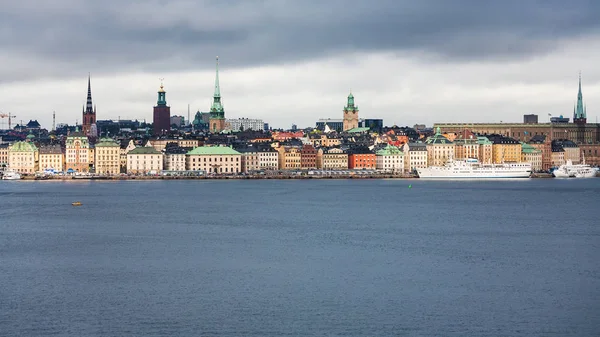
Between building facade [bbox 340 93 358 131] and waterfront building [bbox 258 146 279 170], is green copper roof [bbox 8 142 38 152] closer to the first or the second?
waterfront building [bbox 258 146 279 170]

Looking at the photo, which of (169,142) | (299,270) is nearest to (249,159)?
(169,142)

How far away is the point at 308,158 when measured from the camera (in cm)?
8088

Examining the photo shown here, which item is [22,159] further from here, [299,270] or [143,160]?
[299,270]

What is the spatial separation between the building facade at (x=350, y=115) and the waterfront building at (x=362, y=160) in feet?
117

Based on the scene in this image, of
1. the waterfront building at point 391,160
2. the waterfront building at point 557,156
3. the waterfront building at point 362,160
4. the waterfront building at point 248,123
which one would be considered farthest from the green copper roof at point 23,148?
the waterfront building at point 248,123

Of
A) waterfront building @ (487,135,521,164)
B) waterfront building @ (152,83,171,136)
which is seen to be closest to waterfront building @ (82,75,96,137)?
waterfront building @ (152,83,171,136)

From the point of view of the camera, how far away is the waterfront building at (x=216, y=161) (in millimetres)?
76812

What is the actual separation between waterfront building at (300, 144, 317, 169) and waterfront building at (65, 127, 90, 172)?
15703 millimetres

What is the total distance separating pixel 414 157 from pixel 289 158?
30.5 feet

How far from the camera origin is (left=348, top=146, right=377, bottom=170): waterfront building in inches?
3150

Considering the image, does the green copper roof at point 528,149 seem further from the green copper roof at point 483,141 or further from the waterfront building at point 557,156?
the green copper roof at point 483,141

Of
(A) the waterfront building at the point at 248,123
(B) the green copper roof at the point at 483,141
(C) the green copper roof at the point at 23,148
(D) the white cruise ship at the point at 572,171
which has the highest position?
(A) the waterfront building at the point at 248,123

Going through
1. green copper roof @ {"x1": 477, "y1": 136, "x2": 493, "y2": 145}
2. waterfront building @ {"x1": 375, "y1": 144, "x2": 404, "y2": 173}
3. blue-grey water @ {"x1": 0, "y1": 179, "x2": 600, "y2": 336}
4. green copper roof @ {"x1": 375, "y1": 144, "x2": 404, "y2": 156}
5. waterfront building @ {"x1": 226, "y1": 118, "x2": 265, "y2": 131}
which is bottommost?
blue-grey water @ {"x1": 0, "y1": 179, "x2": 600, "y2": 336}

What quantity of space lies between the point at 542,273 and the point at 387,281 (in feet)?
11.7
